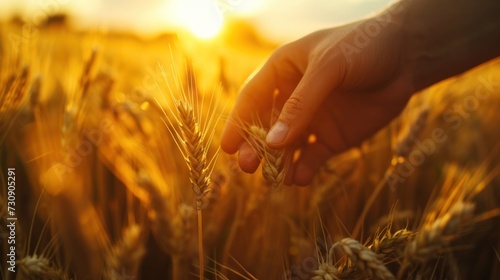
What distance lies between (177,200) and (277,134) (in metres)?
0.43

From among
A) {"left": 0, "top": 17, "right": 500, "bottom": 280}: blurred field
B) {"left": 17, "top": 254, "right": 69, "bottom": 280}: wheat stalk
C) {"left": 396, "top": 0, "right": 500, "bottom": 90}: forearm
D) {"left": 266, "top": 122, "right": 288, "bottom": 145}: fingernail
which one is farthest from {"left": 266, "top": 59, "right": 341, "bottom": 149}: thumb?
{"left": 17, "top": 254, "right": 69, "bottom": 280}: wheat stalk

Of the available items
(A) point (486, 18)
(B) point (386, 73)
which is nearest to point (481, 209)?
(B) point (386, 73)

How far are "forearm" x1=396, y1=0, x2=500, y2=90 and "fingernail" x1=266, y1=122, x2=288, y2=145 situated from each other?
80 centimetres

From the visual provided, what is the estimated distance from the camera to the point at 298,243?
123 cm

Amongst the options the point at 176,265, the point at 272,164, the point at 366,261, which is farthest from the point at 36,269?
the point at 366,261

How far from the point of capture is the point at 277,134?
1.21m

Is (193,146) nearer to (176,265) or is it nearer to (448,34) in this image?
(176,265)

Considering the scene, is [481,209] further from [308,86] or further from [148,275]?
[148,275]

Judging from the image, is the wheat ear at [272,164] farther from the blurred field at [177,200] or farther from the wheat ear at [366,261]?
the wheat ear at [366,261]

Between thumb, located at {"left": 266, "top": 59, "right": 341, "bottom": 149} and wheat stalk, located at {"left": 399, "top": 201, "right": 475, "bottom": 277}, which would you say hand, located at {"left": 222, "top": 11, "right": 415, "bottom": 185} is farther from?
wheat stalk, located at {"left": 399, "top": 201, "right": 475, "bottom": 277}

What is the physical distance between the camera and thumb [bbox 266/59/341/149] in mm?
1278

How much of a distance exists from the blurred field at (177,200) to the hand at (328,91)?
113mm

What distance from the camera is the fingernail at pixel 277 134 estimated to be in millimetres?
1162

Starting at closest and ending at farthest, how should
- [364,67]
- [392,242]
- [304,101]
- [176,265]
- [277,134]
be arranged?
[392,242] → [176,265] → [277,134] → [304,101] → [364,67]
